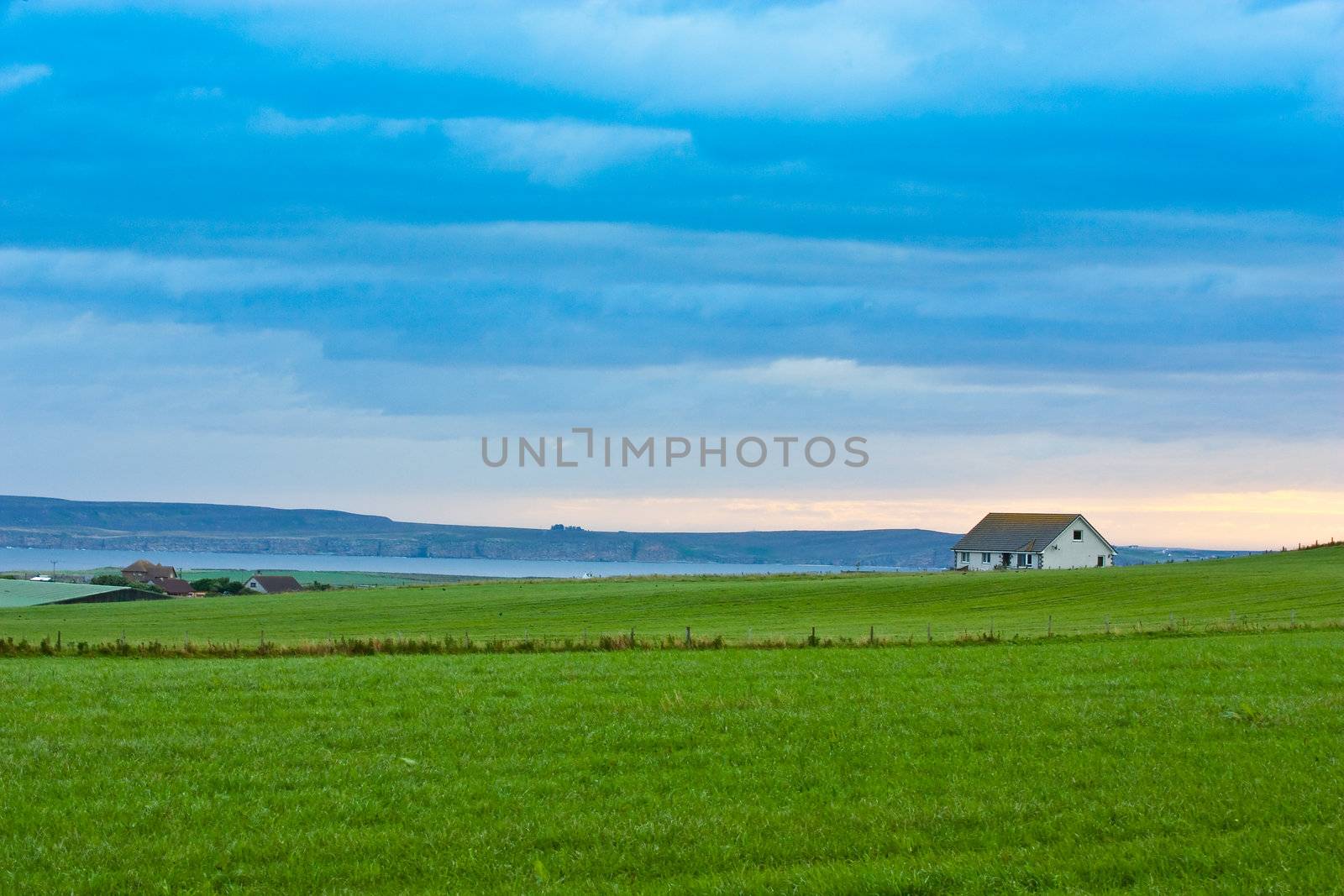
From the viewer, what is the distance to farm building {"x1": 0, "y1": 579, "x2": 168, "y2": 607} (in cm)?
12000

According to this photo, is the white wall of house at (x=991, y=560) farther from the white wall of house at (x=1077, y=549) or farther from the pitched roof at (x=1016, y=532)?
the white wall of house at (x=1077, y=549)

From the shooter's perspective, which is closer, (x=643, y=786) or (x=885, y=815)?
(x=885, y=815)

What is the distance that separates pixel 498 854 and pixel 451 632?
2074 inches

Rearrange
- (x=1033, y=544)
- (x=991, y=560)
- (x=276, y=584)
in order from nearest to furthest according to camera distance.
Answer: (x=1033, y=544) → (x=991, y=560) → (x=276, y=584)

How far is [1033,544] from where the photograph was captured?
125 meters

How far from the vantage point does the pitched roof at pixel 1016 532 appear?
126 m

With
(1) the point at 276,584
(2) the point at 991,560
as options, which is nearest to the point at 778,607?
→ (2) the point at 991,560

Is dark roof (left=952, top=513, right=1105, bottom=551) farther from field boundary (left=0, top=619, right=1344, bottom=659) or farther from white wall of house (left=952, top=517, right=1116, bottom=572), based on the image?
field boundary (left=0, top=619, right=1344, bottom=659)

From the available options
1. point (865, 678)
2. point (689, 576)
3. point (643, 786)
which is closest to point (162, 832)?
point (643, 786)

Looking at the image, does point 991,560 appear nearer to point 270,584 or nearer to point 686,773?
point 270,584

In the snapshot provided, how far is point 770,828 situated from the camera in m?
12.9

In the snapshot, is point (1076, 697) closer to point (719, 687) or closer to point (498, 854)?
point (719, 687)

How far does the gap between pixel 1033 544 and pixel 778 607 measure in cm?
5662

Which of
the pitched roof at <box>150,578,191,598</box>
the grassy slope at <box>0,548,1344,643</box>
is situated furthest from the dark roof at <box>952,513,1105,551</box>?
the pitched roof at <box>150,578,191,598</box>
